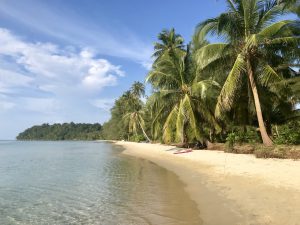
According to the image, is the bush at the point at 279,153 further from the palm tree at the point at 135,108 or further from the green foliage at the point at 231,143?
the palm tree at the point at 135,108

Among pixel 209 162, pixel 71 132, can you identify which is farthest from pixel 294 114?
pixel 71 132

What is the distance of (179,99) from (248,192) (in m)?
18.1

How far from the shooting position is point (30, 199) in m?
10.6

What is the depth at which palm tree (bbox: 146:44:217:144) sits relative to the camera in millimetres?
24156

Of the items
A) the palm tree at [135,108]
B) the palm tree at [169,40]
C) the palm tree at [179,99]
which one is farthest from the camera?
the palm tree at [135,108]

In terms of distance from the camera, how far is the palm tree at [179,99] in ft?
79.3

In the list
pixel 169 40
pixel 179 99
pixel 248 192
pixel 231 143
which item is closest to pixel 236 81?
pixel 231 143

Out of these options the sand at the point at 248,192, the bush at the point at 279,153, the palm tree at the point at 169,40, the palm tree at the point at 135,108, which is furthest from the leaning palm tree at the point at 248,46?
the palm tree at the point at 135,108

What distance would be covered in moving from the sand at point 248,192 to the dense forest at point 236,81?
255 inches

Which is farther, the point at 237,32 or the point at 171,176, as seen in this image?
the point at 237,32

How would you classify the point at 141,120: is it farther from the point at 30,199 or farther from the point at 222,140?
the point at 30,199

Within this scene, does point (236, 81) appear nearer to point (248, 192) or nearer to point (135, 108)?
point (248, 192)

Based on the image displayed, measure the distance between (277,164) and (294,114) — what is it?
1400 centimetres

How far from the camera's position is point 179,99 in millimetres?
26656
